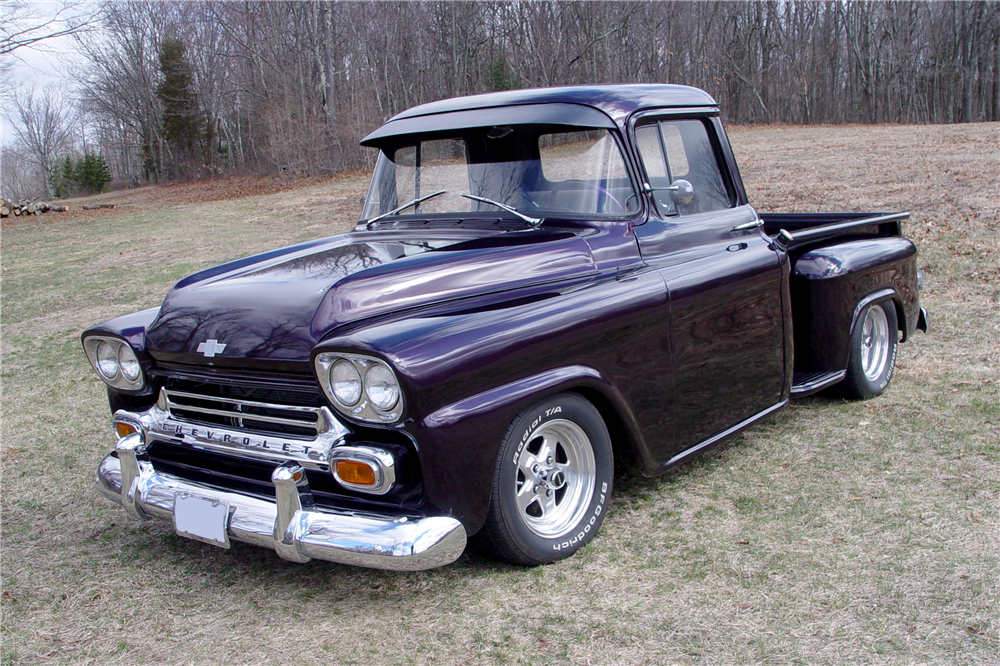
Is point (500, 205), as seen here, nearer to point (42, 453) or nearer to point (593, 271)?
point (593, 271)

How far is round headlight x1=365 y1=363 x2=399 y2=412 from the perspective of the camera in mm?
2750

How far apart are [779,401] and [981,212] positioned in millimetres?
8555

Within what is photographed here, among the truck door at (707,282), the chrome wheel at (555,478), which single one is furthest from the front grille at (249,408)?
the truck door at (707,282)

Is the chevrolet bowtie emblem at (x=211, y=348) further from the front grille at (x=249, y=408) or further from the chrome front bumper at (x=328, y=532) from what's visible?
the chrome front bumper at (x=328, y=532)

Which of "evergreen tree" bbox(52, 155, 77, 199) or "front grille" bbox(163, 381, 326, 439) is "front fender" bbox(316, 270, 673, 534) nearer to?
"front grille" bbox(163, 381, 326, 439)

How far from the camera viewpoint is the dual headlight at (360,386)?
2750mm

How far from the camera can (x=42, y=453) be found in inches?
202

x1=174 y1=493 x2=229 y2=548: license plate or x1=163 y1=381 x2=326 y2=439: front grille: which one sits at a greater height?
x1=163 y1=381 x2=326 y2=439: front grille

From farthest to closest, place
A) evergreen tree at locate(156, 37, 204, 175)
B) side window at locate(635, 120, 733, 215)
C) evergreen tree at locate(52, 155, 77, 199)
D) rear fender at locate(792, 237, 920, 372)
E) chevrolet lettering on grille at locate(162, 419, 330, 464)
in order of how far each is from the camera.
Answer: evergreen tree at locate(52, 155, 77, 199) → evergreen tree at locate(156, 37, 204, 175) → rear fender at locate(792, 237, 920, 372) → side window at locate(635, 120, 733, 215) → chevrolet lettering on grille at locate(162, 419, 330, 464)

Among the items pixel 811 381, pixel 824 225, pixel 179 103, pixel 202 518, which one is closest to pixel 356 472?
pixel 202 518

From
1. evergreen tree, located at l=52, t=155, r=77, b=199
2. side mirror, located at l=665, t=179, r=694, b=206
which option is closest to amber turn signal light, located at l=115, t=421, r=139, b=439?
side mirror, located at l=665, t=179, r=694, b=206

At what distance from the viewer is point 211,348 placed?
3.13 meters

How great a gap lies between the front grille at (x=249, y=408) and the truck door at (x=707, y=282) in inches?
59.7

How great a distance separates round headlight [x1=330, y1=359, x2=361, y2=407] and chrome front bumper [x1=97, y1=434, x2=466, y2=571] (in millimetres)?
302
